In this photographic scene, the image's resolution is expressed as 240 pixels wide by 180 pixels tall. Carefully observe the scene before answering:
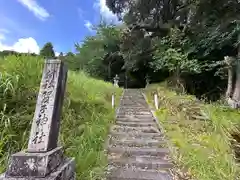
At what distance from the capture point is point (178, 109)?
6727 millimetres

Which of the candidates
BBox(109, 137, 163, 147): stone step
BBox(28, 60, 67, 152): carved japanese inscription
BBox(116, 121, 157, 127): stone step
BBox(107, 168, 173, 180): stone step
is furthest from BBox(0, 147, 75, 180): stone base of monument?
BBox(116, 121, 157, 127): stone step

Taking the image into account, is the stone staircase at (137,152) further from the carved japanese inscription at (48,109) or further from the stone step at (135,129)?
the carved japanese inscription at (48,109)

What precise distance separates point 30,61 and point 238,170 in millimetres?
4037

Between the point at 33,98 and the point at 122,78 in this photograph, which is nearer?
the point at 33,98

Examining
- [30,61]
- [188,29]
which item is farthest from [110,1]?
[30,61]

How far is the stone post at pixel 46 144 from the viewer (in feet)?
7.14

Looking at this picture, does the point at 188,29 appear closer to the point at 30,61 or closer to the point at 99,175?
the point at 30,61

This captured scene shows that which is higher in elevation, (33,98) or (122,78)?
Result: (122,78)

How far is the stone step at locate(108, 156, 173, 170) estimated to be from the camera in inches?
147

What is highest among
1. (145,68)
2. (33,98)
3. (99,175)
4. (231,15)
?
(231,15)

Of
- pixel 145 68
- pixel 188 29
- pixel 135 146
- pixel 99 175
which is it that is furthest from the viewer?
pixel 145 68

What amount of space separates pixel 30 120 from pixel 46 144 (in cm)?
123

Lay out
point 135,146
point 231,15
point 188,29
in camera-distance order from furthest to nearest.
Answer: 1. point 188,29
2. point 231,15
3. point 135,146

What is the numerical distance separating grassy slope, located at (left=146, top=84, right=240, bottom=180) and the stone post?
80.7 inches
